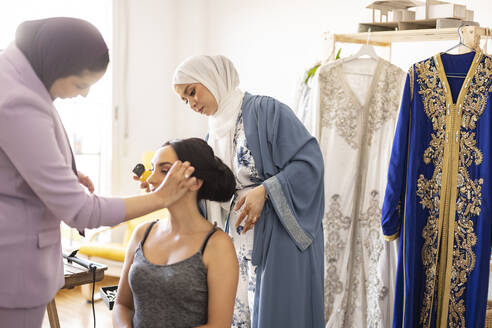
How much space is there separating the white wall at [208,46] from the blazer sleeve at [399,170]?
1911 millimetres

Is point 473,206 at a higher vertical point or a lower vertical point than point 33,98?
lower

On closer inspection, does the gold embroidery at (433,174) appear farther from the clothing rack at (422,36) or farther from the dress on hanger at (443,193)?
the clothing rack at (422,36)

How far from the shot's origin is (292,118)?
197cm

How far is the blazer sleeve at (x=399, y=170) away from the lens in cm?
222

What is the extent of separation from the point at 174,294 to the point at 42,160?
1.95 ft

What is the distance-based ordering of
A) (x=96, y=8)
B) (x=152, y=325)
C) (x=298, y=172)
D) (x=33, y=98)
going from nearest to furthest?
(x=33, y=98) < (x=152, y=325) < (x=298, y=172) < (x=96, y=8)

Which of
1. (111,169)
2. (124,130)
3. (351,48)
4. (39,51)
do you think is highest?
(351,48)

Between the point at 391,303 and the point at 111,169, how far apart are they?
108 inches

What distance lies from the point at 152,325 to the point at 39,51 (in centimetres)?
83

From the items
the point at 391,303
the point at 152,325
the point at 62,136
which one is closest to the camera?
the point at 62,136

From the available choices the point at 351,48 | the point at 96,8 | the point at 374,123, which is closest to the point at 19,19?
the point at 96,8

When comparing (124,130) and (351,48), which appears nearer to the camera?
(351,48)

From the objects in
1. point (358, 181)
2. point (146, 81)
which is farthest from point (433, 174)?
point (146, 81)

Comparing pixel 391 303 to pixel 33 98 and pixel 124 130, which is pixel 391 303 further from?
pixel 124 130
